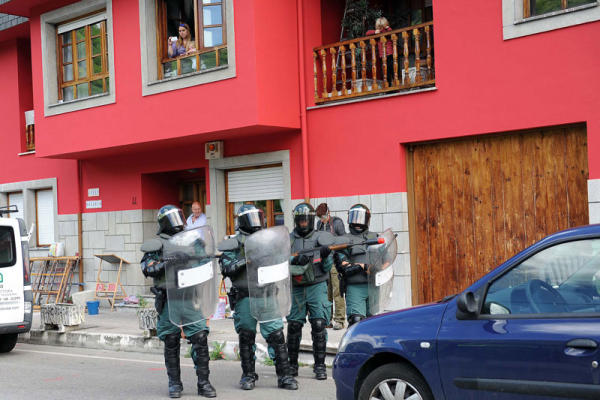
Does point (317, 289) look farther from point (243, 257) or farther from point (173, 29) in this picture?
point (173, 29)

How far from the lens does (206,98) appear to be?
42.0 feet

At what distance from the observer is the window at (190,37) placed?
13.1m

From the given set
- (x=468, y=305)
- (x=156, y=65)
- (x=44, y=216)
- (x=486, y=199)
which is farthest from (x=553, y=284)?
(x=44, y=216)

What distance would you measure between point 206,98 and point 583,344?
9299 millimetres

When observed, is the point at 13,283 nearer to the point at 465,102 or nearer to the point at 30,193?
the point at 465,102

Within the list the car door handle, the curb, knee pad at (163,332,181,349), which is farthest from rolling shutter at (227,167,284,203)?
the car door handle

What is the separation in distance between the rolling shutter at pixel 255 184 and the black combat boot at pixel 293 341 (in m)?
5.27

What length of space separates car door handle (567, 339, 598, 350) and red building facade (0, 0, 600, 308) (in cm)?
570

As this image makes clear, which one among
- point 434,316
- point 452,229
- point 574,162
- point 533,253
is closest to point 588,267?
point 533,253

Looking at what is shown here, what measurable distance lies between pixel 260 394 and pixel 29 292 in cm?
495

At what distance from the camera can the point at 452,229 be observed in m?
11.3

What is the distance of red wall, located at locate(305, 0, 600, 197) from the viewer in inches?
392

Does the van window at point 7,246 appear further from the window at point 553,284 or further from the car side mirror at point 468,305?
the window at point 553,284

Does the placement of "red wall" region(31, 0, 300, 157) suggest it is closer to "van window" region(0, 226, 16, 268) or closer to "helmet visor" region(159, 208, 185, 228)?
"van window" region(0, 226, 16, 268)
